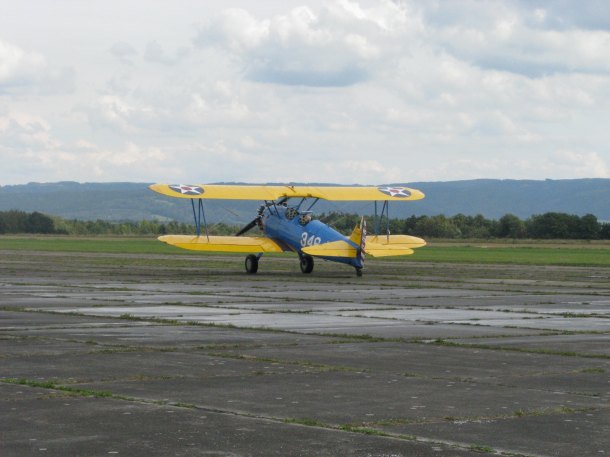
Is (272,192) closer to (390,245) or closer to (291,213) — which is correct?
(291,213)

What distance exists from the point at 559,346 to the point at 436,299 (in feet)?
40.8

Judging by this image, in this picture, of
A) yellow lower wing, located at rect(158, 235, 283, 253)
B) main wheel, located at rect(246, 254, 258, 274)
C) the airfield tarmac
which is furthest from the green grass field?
the airfield tarmac

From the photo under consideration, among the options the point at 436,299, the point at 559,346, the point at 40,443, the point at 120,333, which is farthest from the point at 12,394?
the point at 436,299

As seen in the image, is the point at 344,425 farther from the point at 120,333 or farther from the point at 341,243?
the point at 341,243

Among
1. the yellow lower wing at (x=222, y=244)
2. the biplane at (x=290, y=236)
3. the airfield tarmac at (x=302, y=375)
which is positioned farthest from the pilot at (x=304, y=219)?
the airfield tarmac at (x=302, y=375)

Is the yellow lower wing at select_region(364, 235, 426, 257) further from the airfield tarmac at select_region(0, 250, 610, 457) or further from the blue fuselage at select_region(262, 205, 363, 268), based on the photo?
the airfield tarmac at select_region(0, 250, 610, 457)

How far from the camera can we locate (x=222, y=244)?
48250 mm

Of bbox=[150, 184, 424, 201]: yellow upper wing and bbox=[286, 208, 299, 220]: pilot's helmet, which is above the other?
bbox=[150, 184, 424, 201]: yellow upper wing

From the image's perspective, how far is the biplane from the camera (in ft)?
149

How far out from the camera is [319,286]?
3881 cm

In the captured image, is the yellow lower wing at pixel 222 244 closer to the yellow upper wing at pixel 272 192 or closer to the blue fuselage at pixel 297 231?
the blue fuselage at pixel 297 231

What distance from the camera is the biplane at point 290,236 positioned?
4531 cm

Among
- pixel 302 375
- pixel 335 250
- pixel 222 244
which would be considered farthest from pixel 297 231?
pixel 302 375

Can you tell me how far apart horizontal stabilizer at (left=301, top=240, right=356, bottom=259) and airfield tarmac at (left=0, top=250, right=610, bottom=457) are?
11.8m
